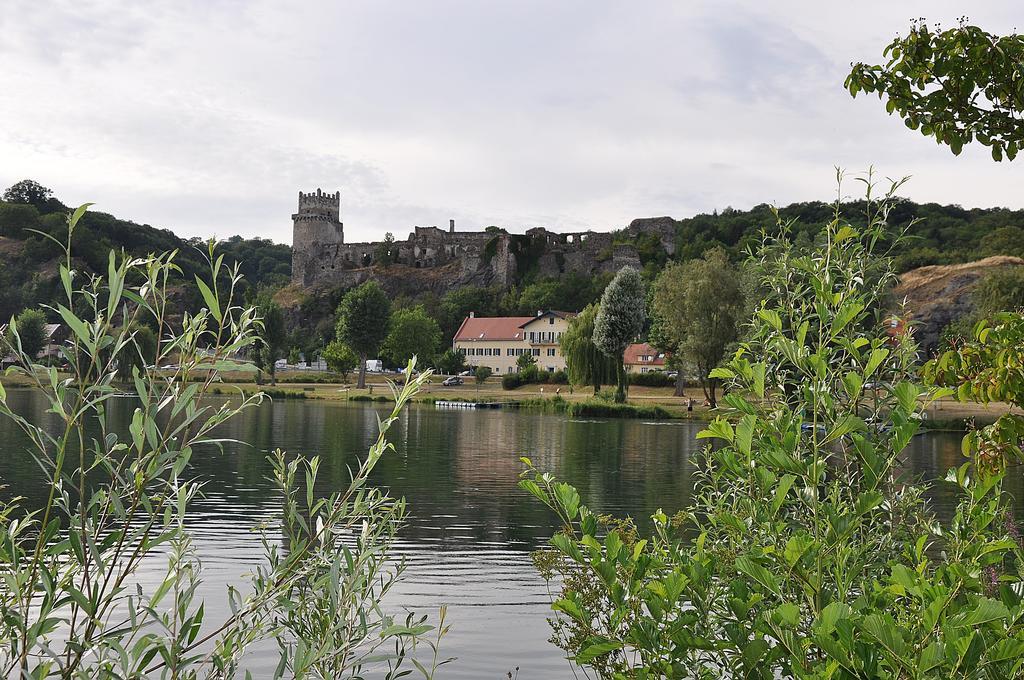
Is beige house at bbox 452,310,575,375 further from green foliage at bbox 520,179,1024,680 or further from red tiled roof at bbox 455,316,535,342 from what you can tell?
green foliage at bbox 520,179,1024,680

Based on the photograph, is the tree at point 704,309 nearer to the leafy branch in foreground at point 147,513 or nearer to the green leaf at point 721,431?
the green leaf at point 721,431

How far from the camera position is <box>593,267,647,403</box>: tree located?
6297 centimetres

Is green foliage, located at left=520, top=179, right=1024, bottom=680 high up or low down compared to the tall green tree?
down

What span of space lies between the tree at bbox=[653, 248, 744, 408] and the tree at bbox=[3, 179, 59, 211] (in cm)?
13964

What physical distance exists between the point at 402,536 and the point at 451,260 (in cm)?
12768

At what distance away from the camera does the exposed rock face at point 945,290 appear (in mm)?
66062

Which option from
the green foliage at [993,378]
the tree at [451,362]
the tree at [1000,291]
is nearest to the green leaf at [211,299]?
the green foliage at [993,378]

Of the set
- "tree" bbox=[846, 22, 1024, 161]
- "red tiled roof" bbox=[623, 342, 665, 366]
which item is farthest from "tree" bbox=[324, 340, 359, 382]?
"tree" bbox=[846, 22, 1024, 161]

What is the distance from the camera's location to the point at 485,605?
12.6m

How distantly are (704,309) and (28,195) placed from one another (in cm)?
14672

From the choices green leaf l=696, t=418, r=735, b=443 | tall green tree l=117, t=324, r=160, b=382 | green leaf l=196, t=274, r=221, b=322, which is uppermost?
green leaf l=196, t=274, r=221, b=322

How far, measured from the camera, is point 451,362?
9900 centimetres

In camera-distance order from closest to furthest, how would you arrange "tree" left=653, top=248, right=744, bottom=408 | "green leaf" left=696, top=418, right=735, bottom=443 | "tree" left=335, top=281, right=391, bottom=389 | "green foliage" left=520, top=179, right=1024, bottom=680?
"green foliage" left=520, top=179, right=1024, bottom=680 < "green leaf" left=696, top=418, right=735, bottom=443 < "tree" left=653, top=248, right=744, bottom=408 < "tree" left=335, top=281, right=391, bottom=389

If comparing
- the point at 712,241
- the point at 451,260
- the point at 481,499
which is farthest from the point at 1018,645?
the point at 451,260
